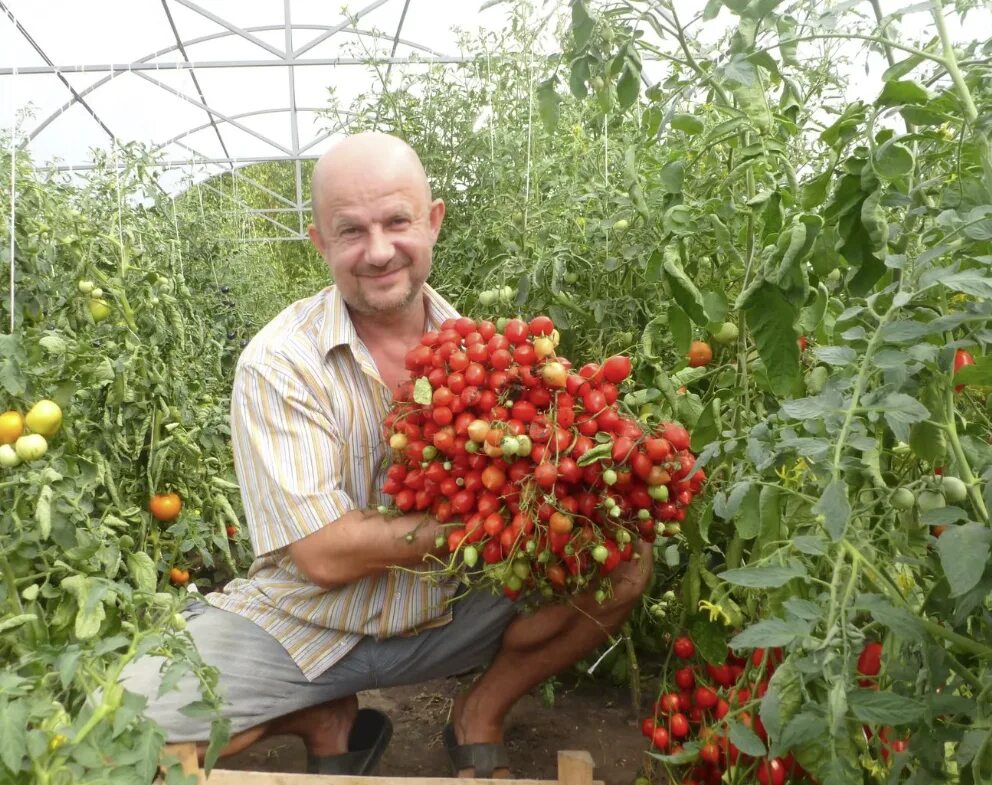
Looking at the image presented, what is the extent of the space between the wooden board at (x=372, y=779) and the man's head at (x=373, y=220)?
940mm

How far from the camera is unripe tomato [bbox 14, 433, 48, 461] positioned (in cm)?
131

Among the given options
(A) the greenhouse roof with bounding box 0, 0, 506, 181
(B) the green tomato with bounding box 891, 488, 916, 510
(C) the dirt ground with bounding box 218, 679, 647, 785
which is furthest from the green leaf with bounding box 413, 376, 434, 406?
(A) the greenhouse roof with bounding box 0, 0, 506, 181

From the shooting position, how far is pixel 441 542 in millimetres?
1469

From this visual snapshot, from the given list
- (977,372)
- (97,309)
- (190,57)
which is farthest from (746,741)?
(190,57)

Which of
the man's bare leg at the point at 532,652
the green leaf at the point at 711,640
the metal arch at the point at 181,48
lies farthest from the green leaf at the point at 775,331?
the metal arch at the point at 181,48

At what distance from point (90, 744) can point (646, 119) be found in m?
1.16

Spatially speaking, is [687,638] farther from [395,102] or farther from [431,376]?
[395,102]

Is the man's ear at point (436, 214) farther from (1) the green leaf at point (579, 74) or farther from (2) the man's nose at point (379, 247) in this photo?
(1) the green leaf at point (579, 74)

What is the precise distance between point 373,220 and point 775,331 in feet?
3.52

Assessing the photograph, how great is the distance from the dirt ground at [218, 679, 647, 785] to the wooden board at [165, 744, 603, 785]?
0.66 meters

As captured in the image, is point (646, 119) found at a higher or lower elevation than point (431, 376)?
higher

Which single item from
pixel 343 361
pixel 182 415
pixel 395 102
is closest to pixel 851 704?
pixel 343 361

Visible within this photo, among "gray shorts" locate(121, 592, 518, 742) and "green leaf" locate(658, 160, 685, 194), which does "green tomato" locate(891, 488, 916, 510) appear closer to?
"green leaf" locate(658, 160, 685, 194)

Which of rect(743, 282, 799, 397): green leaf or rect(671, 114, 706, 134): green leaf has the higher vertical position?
rect(671, 114, 706, 134): green leaf
